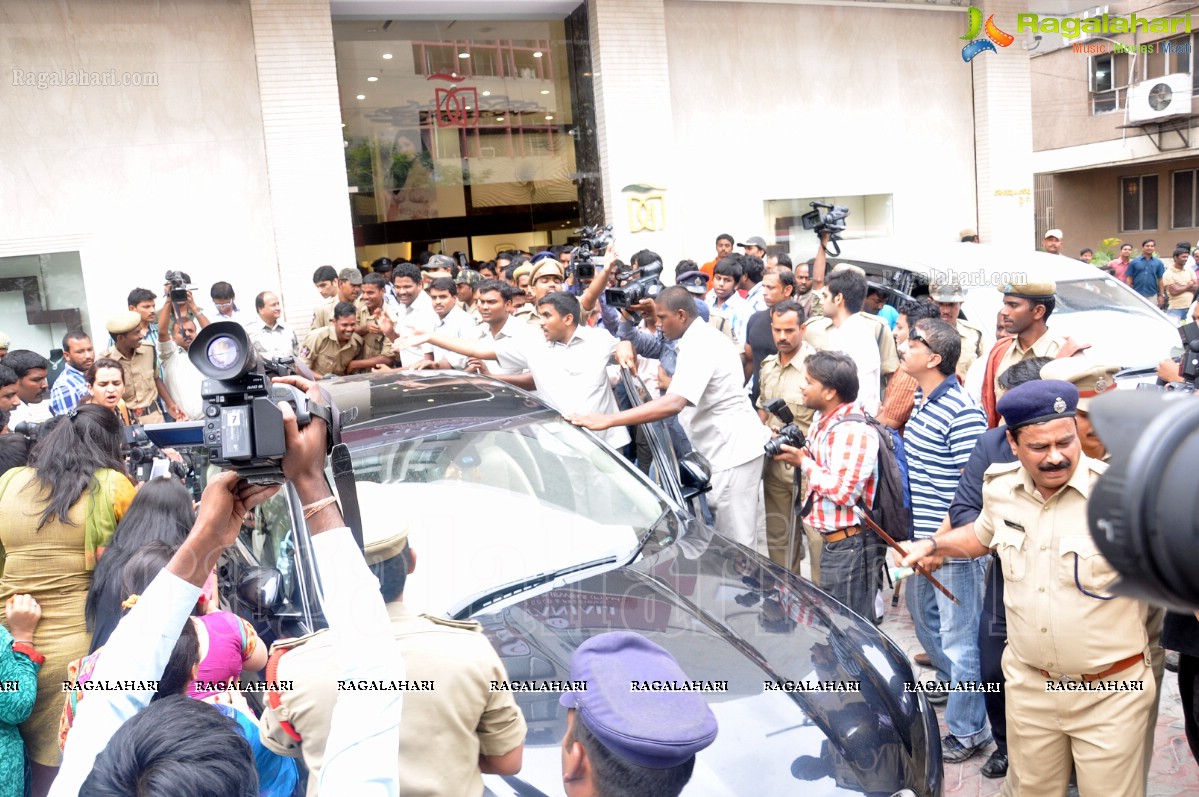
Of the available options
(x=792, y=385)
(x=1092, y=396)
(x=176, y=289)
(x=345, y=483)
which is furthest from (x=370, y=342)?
(x=345, y=483)

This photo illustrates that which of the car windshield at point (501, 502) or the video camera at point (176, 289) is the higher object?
the video camera at point (176, 289)

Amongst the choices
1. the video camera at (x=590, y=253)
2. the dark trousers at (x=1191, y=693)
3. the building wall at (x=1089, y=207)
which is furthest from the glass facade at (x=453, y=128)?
the building wall at (x=1089, y=207)

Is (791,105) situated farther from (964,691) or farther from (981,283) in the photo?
(964,691)

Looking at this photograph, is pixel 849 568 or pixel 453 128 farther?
pixel 453 128

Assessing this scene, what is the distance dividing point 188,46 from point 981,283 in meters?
8.91

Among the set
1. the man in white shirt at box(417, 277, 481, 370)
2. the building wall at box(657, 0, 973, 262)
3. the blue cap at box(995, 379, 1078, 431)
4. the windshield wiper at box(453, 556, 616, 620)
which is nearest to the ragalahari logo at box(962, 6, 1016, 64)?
the building wall at box(657, 0, 973, 262)

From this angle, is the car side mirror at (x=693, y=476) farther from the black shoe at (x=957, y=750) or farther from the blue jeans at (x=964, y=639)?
the black shoe at (x=957, y=750)

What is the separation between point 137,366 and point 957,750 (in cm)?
651

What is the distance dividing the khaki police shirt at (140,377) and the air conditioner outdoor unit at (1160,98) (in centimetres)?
2308

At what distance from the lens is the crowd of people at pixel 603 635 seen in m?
1.68

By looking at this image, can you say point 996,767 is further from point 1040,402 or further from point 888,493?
point 1040,402

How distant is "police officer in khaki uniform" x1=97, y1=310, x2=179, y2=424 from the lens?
24.4 feet

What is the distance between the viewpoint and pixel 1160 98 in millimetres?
22359

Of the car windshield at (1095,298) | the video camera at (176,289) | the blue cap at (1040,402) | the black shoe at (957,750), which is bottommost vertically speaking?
the black shoe at (957,750)
